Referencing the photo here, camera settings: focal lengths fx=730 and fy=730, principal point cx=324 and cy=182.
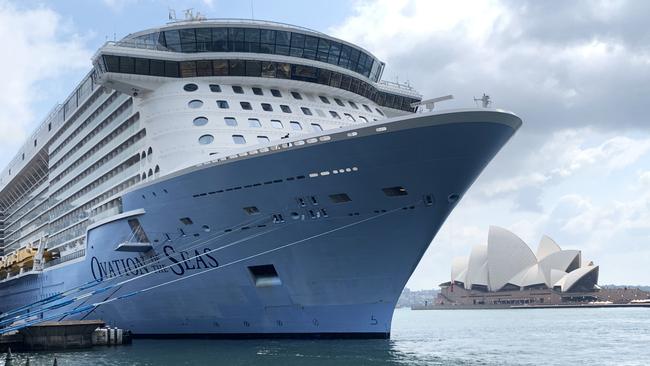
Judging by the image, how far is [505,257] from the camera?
10969 cm

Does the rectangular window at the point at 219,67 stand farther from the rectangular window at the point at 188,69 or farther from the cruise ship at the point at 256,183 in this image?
the rectangular window at the point at 188,69

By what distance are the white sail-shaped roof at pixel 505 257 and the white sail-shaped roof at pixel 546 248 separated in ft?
6.41

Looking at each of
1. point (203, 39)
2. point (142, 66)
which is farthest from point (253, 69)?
point (142, 66)

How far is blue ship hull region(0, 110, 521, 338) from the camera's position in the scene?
2052 centimetres

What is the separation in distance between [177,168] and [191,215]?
202cm

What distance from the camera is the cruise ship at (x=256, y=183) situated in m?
20.9

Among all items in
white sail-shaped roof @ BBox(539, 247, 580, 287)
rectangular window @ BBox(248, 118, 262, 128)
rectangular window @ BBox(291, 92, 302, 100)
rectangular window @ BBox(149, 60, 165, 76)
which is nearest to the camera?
rectangular window @ BBox(248, 118, 262, 128)

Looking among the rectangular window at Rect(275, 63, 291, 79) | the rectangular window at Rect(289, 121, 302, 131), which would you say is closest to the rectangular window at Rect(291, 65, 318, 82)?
the rectangular window at Rect(275, 63, 291, 79)

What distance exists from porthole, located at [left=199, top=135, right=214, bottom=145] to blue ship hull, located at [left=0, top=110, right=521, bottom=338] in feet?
7.13

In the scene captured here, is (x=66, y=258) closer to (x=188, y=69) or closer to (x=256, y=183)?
(x=188, y=69)

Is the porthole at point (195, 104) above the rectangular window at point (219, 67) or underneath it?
underneath

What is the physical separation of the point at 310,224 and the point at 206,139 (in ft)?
19.0

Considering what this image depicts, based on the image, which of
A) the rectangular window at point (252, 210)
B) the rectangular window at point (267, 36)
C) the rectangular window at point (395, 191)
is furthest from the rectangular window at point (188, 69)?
the rectangular window at point (395, 191)

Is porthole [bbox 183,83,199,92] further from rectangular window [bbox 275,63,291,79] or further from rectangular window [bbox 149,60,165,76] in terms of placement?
rectangular window [bbox 275,63,291,79]
